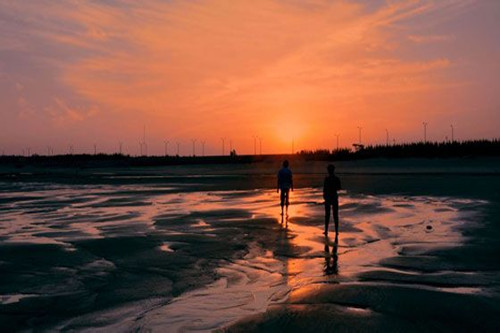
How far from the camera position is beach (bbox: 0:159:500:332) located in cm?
743

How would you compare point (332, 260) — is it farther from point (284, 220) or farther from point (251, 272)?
point (284, 220)

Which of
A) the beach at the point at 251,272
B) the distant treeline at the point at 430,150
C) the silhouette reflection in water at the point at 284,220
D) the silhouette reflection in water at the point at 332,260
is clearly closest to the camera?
the beach at the point at 251,272

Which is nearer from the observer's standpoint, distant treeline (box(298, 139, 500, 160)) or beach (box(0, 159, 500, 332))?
beach (box(0, 159, 500, 332))

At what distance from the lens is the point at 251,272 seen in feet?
34.6

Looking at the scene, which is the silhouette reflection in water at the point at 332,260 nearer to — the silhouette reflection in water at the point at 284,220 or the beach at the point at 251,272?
the beach at the point at 251,272

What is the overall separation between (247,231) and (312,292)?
7776mm

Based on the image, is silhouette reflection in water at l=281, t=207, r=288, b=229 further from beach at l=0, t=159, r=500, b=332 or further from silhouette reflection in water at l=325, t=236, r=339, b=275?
silhouette reflection in water at l=325, t=236, r=339, b=275

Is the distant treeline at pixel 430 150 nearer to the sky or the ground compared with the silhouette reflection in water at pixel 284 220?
nearer to the sky

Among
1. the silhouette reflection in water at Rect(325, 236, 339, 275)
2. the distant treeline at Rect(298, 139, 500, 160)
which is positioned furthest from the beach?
the distant treeline at Rect(298, 139, 500, 160)

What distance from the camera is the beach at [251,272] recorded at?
7.43m

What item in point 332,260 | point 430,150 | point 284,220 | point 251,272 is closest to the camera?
point 251,272

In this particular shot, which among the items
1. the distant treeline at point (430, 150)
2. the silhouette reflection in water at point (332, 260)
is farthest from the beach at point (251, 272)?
the distant treeline at point (430, 150)

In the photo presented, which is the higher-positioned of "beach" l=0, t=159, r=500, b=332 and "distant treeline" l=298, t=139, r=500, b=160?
"distant treeline" l=298, t=139, r=500, b=160

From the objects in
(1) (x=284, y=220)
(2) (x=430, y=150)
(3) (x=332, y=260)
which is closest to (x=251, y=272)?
(3) (x=332, y=260)
